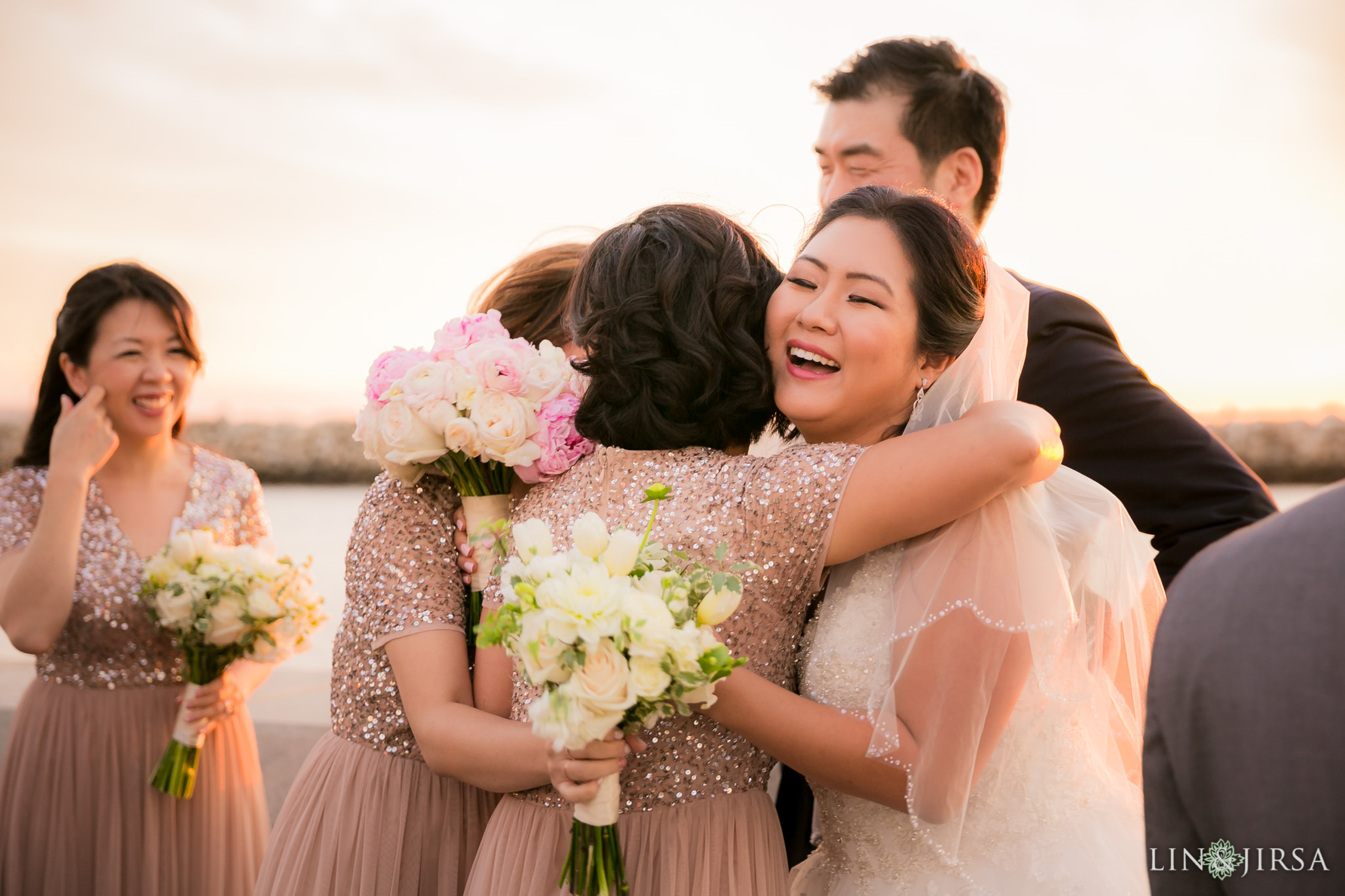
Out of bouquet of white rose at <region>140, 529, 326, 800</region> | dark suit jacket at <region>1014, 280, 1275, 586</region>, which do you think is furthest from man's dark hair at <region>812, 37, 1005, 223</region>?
bouquet of white rose at <region>140, 529, 326, 800</region>

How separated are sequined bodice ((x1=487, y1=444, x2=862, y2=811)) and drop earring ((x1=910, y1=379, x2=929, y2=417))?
42cm

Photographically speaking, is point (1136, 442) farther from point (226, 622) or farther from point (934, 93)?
point (226, 622)

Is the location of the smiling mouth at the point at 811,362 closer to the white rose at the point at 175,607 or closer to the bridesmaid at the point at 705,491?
the bridesmaid at the point at 705,491

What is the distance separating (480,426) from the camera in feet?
6.43

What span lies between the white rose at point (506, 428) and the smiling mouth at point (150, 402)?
2172 millimetres

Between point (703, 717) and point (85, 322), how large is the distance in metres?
2.94

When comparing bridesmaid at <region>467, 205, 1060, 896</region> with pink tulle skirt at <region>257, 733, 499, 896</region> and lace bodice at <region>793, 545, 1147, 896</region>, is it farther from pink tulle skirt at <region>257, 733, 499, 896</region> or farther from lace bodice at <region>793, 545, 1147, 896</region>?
pink tulle skirt at <region>257, 733, 499, 896</region>

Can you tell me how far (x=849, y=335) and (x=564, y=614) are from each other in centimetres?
97

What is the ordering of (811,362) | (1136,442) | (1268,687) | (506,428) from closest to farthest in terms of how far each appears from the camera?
(1268,687)
(506,428)
(811,362)
(1136,442)

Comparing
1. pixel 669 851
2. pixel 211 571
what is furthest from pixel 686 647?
pixel 211 571

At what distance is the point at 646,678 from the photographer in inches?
52.2

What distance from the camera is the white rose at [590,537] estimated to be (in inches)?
56.5

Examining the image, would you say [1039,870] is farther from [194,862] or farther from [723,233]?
[194,862]

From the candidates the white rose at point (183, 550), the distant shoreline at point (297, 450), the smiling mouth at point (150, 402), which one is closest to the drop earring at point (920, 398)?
the white rose at point (183, 550)
